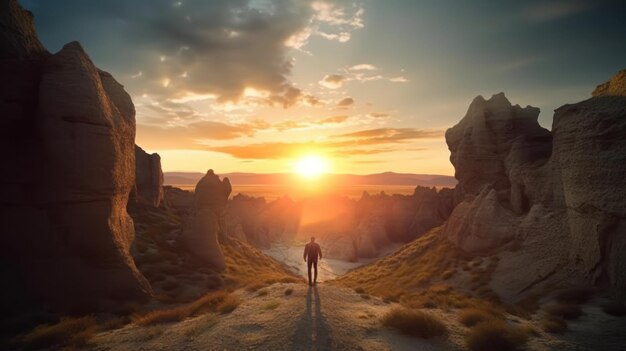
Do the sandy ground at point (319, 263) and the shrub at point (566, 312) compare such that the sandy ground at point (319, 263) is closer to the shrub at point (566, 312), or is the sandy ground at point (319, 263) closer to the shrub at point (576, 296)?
the shrub at point (576, 296)

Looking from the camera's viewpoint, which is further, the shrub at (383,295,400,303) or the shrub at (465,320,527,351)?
the shrub at (383,295,400,303)

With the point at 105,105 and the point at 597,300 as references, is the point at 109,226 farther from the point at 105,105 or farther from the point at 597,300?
the point at 597,300

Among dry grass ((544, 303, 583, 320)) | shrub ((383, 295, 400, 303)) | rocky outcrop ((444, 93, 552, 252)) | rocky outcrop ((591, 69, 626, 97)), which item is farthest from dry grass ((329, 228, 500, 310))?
rocky outcrop ((591, 69, 626, 97))

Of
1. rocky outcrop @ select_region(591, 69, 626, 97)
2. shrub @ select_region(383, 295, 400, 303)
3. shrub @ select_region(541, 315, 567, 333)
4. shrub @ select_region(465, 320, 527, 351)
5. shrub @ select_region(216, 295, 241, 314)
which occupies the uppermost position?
rocky outcrop @ select_region(591, 69, 626, 97)

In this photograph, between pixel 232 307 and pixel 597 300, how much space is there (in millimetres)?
16698

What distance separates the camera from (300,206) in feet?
340

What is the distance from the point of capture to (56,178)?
15.4 m

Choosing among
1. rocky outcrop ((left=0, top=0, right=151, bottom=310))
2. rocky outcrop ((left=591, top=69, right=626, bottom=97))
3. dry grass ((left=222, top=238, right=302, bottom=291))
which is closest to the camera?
rocky outcrop ((left=0, top=0, right=151, bottom=310))

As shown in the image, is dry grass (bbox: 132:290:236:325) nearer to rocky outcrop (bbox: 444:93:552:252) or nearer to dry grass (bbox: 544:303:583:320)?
dry grass (bbox: 544:303:583:320)

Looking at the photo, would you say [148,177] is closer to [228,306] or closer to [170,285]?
[170,285]

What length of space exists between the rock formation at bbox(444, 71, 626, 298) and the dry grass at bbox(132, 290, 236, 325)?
18167mm

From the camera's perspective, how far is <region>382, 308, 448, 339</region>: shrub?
9.71 m

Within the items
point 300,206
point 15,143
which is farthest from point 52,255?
point 300,206

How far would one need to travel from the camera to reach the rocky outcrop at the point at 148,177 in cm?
4534
